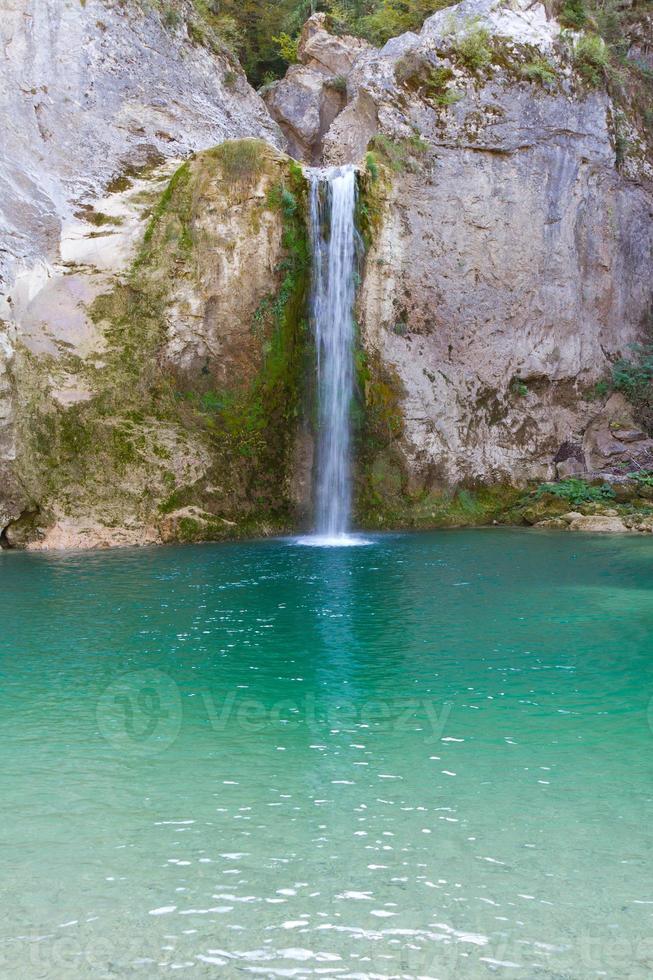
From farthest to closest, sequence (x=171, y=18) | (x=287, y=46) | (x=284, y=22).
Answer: (x=284, y=22), (x=287, y=46), (x=171, y=18)

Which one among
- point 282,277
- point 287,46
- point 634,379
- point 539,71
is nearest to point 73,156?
point 282,277

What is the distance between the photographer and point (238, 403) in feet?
56.7

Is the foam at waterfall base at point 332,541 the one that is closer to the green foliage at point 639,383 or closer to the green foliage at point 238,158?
the green foliage at point 238,158

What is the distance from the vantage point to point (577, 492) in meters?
18.7

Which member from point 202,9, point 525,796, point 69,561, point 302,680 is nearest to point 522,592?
point 302,680

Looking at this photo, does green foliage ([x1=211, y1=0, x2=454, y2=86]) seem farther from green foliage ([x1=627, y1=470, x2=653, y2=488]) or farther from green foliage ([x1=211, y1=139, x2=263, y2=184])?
green foliage ([x1=627, y1=470, x2=653, y2=488])

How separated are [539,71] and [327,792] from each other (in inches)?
783

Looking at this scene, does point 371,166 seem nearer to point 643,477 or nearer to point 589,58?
point 589,58

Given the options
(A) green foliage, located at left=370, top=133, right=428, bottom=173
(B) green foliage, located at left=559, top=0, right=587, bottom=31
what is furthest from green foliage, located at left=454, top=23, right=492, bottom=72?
(B) green foliage, located at left=559, top=0, right=587, bottom=31


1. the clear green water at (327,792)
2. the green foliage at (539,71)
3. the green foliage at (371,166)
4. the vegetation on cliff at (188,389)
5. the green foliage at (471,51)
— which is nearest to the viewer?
the clear green water at (327,792)

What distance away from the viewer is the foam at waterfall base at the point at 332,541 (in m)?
15.2

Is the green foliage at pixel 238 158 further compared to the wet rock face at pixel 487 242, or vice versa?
the wet rock face at pixel 487 242

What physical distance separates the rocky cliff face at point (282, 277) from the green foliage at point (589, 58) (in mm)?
139

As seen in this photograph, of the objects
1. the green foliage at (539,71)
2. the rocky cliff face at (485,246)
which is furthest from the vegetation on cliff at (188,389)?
the green foliage at (539,71)
